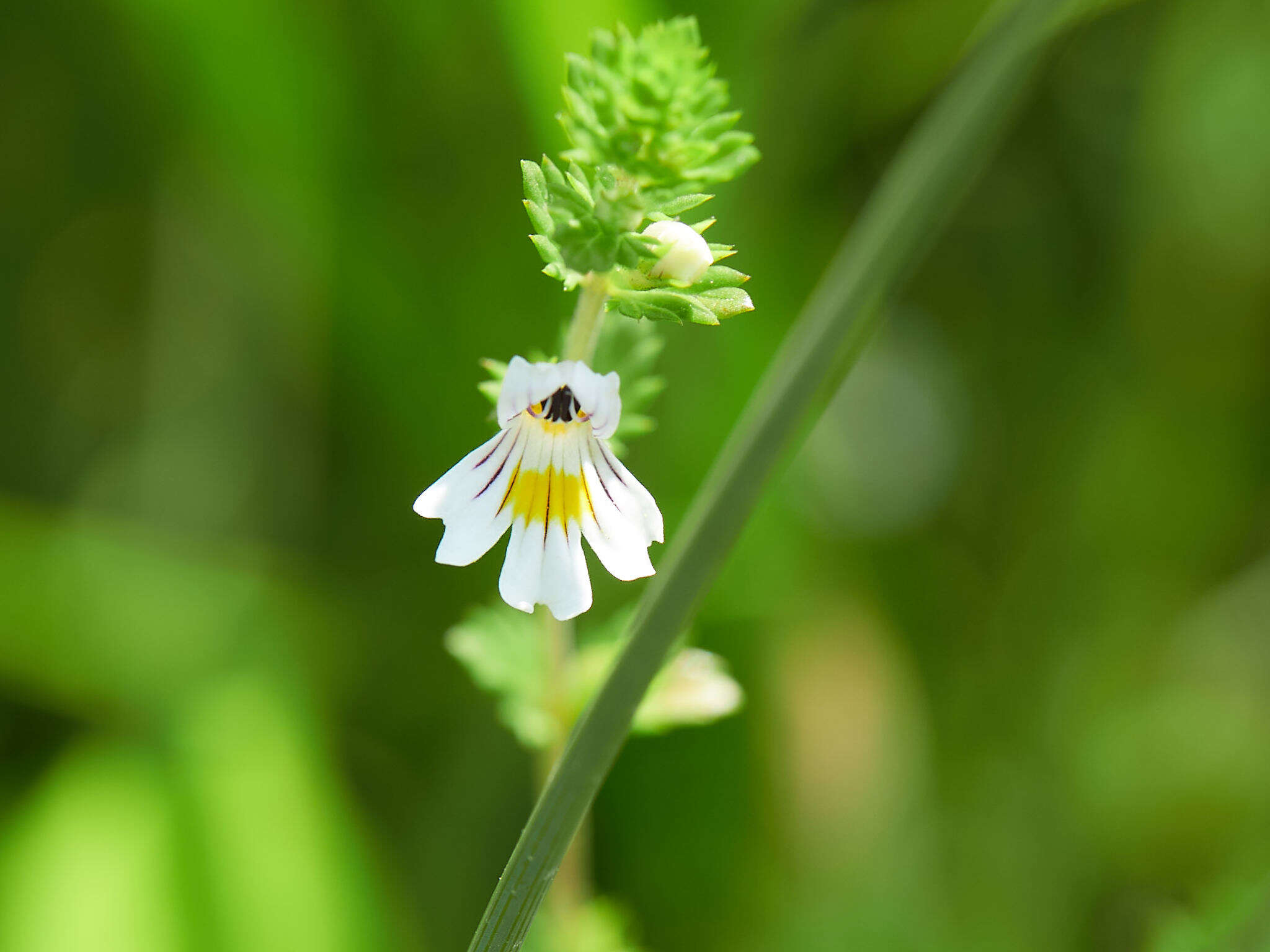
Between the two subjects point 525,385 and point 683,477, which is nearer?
point 525,385

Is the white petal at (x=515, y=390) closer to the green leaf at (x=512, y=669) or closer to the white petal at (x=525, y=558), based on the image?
the white petal at (x=525, y=558)

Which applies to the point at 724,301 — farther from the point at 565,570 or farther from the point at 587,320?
the point at 565,570

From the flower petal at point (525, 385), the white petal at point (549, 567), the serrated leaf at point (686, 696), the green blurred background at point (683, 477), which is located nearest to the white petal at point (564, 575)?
the white petal at point (549, 567)

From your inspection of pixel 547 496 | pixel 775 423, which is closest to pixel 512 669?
pixel 547 496

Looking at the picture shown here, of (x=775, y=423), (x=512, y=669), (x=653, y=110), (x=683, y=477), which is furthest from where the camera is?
(x=683, y=477)

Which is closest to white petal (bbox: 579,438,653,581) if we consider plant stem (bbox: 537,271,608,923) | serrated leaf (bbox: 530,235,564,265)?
plant stem (bbox: 537,271,608,923)

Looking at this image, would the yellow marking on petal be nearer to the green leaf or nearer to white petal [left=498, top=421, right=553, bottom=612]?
white petal [left=498, top=421, right=553, bottom=612]
